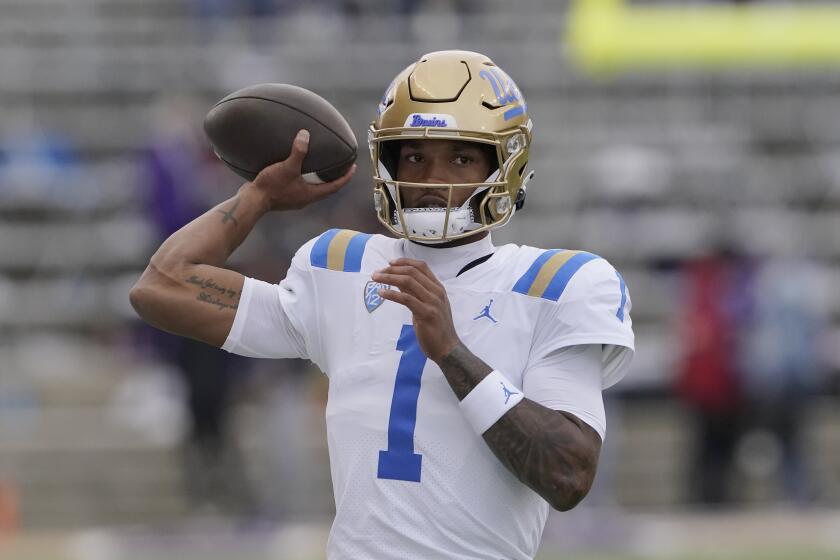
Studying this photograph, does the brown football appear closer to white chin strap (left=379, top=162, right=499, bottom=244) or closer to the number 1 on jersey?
white chin strap (left=379, top=162, right=499, bottom=244)

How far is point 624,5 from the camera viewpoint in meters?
12.1

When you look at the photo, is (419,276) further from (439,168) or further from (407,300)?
(439,168)

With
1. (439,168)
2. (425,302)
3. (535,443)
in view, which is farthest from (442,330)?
(439,168)

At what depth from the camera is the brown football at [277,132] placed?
11.4ft

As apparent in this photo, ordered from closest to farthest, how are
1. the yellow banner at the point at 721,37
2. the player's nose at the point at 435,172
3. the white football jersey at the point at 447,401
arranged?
the white football jersey at the point at 447,401, the player's nose at the point at 435,172, the yellow banner at the point at 721,37

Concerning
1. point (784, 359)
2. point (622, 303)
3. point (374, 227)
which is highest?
point (622, 303)

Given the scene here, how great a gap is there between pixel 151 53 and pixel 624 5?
3516 mm

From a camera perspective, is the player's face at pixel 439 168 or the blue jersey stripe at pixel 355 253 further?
the blue jersey stripe at pixel 355 253

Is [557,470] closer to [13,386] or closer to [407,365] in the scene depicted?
[407,365]

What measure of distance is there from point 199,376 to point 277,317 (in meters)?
4.85

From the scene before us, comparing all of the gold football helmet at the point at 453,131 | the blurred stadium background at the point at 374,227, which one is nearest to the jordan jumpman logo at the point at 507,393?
the gold football helmet at the point at 453,131

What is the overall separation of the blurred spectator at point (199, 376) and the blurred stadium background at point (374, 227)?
14 millimetres

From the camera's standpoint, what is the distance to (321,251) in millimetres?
3355

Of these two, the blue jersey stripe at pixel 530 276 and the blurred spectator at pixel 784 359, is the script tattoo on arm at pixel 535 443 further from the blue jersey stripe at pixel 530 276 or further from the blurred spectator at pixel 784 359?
the blurred spectator at pixel 784 359
